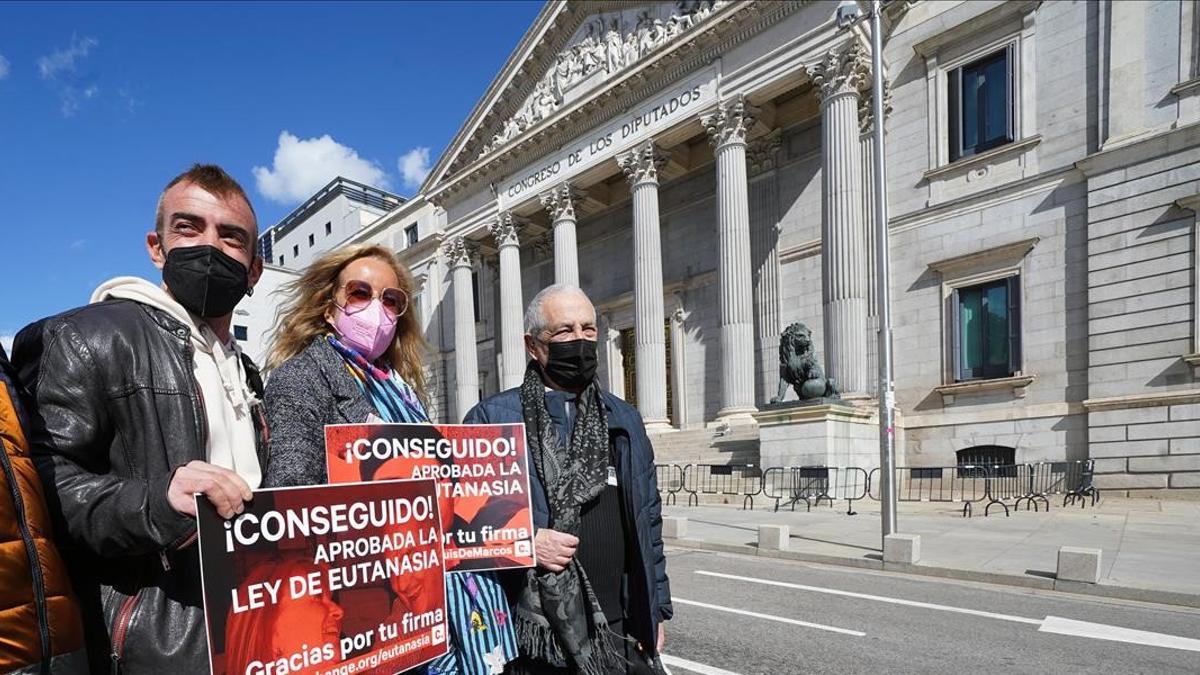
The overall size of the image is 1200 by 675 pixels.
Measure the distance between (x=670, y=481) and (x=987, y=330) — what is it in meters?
10.4

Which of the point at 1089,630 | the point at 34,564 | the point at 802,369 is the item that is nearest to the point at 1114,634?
the point at 1089,630

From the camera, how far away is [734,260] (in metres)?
21.7

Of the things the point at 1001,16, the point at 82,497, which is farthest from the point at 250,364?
the point at 1001,16

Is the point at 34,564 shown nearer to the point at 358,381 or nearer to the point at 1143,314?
the point at 358,381

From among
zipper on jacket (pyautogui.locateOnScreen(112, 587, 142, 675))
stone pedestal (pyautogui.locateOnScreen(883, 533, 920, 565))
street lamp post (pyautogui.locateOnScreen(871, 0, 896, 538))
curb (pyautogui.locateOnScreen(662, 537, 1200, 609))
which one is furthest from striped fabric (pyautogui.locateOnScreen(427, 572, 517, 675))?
street lamp post (pyautogui.locateOnScreen(871, 0, 896, 538))

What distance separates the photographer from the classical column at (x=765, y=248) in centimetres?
2383

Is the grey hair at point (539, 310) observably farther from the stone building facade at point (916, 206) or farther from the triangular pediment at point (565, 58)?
the triangular pediment at point (565, 58)

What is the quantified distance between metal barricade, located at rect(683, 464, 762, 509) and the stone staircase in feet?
1.97

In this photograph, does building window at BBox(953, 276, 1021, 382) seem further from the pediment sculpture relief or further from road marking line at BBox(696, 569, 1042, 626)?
road marking line at BBox(696, 569, 1042, 626)

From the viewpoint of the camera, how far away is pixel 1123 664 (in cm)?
529

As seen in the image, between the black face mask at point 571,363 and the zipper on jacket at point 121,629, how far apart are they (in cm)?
171

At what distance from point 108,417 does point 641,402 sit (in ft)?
72.9

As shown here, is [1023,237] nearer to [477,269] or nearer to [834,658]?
[834,658]

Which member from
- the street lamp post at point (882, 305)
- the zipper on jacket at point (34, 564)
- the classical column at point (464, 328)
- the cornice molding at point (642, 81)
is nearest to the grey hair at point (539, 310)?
the zipper on jacket at point (34, 564)
